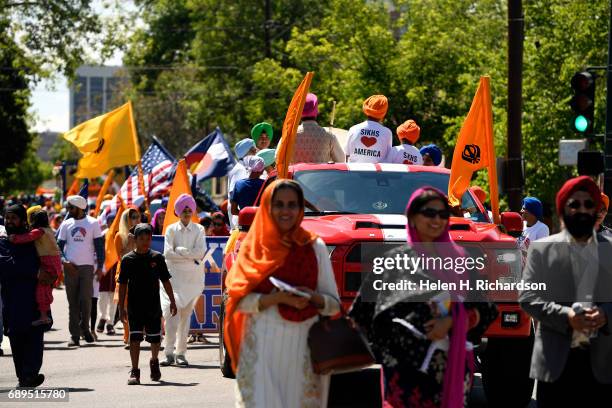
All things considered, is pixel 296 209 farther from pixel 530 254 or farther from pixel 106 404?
pixel 106 404

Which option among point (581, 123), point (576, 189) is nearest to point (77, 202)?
point (581, 123)

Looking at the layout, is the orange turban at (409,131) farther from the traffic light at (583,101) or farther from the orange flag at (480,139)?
the traffic light at (583,101)

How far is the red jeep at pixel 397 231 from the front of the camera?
35.0 feet

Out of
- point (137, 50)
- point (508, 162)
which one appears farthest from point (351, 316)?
point (137, 50)

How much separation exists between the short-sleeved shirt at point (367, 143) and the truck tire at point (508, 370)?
2.94 meters

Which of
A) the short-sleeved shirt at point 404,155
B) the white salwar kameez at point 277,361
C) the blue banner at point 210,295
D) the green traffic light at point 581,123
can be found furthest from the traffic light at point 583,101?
the white salwar kameez at point 277,361

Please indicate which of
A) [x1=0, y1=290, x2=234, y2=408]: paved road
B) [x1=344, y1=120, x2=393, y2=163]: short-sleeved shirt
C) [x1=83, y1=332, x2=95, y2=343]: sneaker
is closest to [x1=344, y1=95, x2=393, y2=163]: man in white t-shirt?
[x1=344, y1=120, x2=393, y2=163]: short-sleeved shirt

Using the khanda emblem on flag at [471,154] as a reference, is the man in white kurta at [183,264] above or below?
below

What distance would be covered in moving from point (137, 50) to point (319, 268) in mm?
60292

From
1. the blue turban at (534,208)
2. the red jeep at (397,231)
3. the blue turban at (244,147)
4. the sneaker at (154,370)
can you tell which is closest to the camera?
the red jeep at (397,231)

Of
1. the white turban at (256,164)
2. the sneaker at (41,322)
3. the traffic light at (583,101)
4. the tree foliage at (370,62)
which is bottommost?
the sneaker at (41,322)

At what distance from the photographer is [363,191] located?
12.0 meters

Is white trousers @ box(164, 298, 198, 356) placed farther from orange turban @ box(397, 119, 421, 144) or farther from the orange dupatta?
the orange dupatta

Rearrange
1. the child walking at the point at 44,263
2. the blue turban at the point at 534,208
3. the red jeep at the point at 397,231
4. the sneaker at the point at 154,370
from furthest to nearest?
the blue turban at the point at 534,208, the sneaker at the point at 154,370, the child walking at the point at 44,263, the red jeep at the point at 397,231
